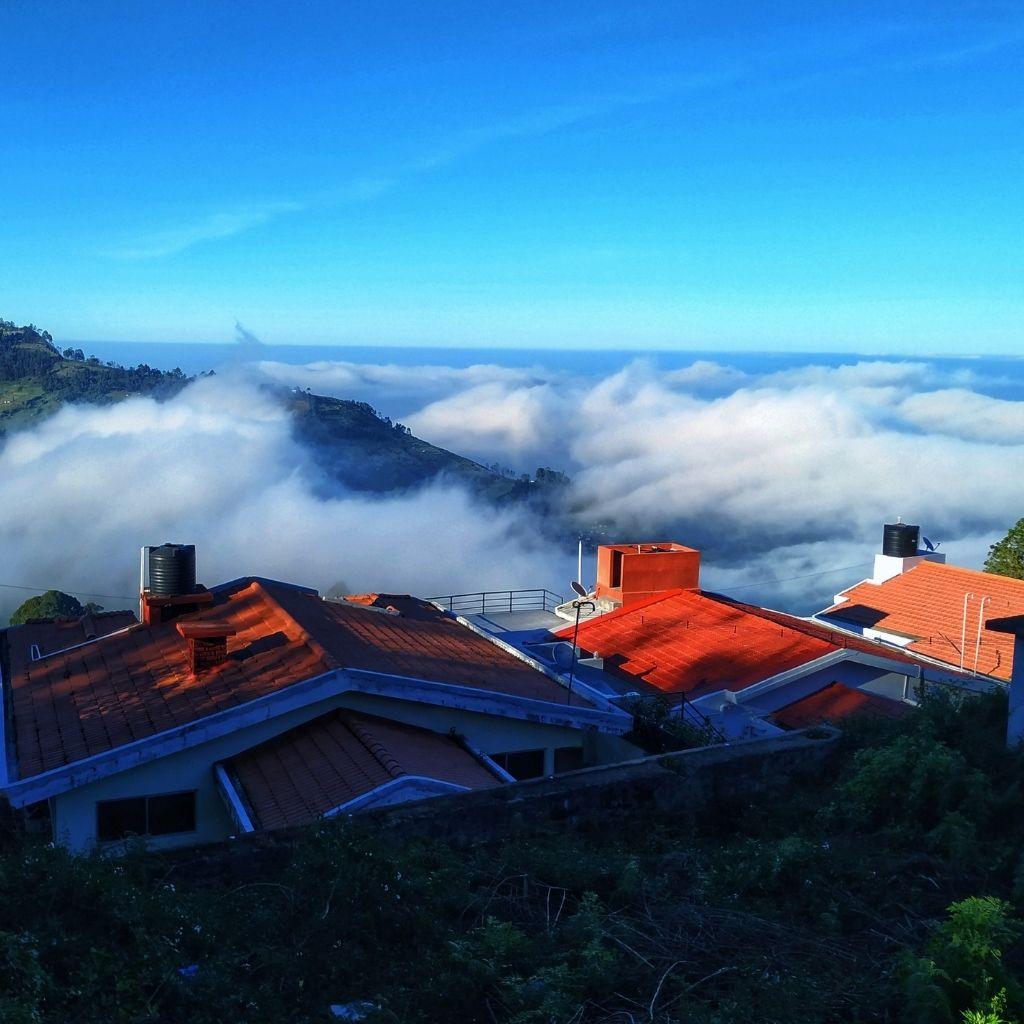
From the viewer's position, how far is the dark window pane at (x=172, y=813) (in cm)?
1241

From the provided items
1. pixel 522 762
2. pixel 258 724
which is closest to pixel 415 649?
pixel 522 762

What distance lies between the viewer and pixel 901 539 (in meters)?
28.8

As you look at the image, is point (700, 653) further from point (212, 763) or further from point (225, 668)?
point (212, 763)

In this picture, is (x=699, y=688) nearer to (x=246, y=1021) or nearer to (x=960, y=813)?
(x=960, y=813)

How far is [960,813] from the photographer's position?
27.2 feet

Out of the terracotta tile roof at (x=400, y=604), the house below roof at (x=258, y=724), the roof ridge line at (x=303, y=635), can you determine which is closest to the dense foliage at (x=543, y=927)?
the house below roof at (x=258, y=724)

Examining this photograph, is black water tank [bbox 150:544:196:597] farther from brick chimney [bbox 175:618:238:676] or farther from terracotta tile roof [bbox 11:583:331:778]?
brick chimney [bbox 175:618:238:676]

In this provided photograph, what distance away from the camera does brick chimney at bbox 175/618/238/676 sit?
14531mm

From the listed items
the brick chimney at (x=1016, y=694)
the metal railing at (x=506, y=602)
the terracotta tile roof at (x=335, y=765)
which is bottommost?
the metal railing at (x=506, y=602)

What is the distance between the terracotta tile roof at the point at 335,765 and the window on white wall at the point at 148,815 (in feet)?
2.49

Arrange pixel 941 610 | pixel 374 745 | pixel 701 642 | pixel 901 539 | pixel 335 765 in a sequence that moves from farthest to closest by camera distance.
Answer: pixel 901 539, pixel 941 610, pixel 701 642, pixel 374 745, pixel 335 765

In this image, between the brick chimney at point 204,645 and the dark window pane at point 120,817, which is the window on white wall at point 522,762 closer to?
the brick chimney at point 204,645

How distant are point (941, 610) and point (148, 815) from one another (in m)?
20.0

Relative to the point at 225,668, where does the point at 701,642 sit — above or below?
below
